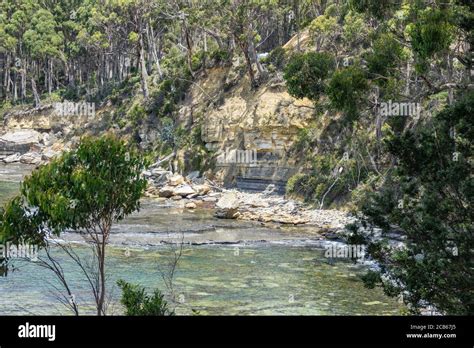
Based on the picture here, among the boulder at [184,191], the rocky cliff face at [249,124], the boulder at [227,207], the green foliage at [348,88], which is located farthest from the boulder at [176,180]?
the green foliage at [348,88]

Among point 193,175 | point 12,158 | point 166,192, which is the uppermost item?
point 12,158

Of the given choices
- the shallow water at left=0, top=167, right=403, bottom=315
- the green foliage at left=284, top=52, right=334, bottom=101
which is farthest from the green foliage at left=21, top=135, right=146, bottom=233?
the shallow water at left=0, top=167, right=403, bottom=315

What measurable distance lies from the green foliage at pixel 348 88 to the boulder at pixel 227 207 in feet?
83.0

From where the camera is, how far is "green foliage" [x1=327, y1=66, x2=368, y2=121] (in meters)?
16.3

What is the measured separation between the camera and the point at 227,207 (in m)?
41.8

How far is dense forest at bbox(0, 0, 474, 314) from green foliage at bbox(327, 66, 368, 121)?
28 mm

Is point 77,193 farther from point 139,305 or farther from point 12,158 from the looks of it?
point 12,158

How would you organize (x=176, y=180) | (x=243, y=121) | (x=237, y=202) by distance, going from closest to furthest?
1. (x=237, y=202)
2. (x=176, y=180)
3. (x=243, y=121)

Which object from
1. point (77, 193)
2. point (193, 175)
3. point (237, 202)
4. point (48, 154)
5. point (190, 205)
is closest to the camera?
point (77, 193)

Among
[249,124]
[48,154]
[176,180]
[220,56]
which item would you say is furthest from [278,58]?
[48,154]

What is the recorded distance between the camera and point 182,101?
6600 cm

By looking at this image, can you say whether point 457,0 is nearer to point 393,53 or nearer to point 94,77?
point 393,53

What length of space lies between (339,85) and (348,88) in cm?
24

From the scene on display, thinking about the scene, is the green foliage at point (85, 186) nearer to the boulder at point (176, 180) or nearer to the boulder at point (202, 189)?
the boulder at point (202, 189)
